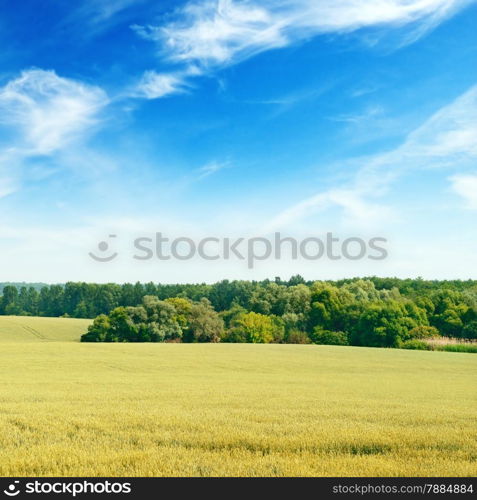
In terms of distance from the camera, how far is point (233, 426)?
14.7m

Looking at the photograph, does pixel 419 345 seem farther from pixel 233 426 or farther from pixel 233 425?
pixel 233 426

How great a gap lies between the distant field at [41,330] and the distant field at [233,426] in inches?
2640

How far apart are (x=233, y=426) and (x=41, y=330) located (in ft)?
325

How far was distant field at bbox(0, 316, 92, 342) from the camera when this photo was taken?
318 feet

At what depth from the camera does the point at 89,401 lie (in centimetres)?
2031

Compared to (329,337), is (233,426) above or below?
above

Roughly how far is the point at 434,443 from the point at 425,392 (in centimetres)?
1550

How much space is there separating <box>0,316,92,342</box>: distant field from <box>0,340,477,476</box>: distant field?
67.1 meters
